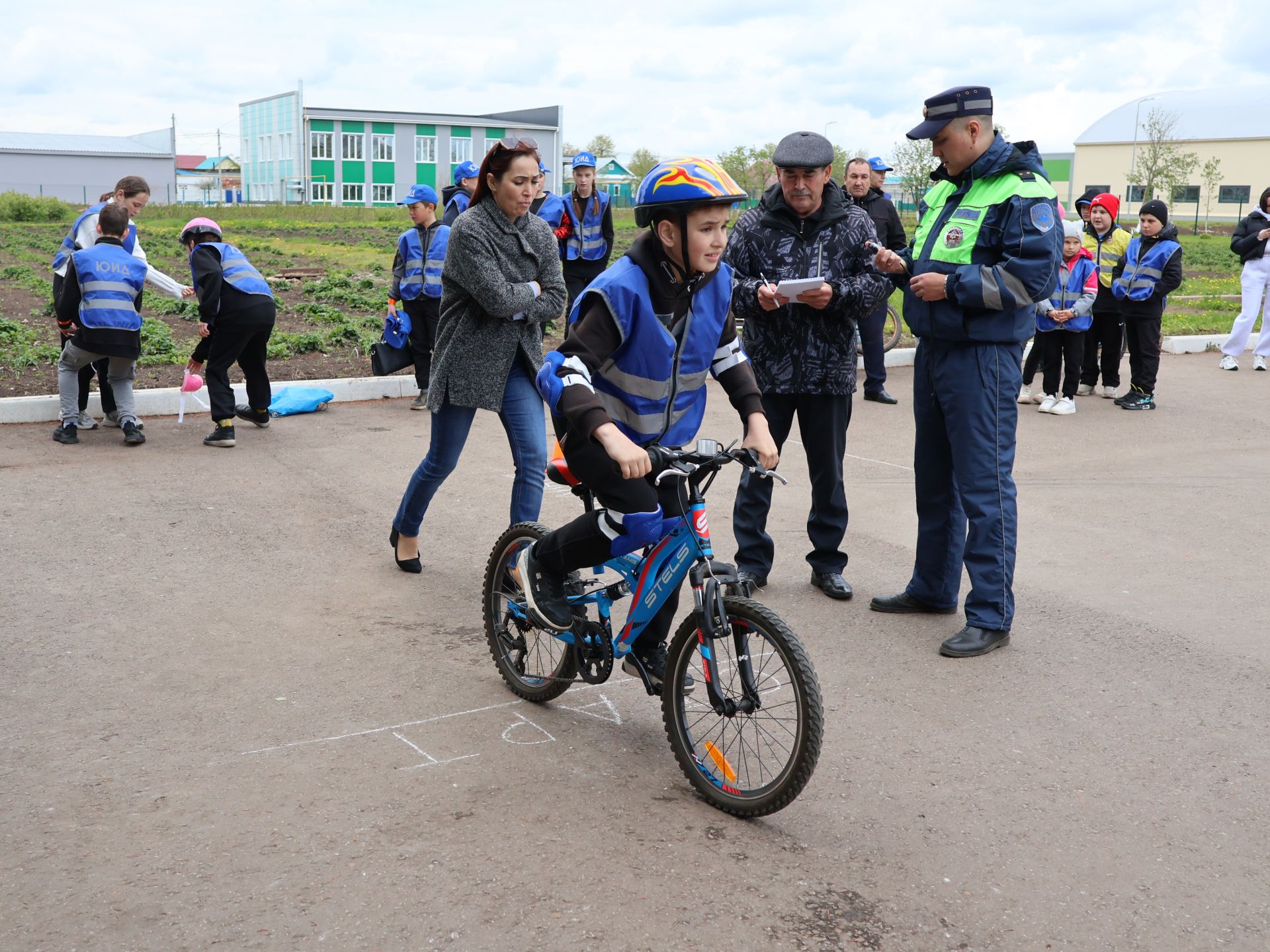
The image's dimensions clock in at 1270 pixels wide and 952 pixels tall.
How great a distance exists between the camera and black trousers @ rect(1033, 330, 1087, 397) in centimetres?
1145

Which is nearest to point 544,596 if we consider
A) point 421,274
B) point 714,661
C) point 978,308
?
point 714,661

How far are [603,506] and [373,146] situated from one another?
3468 inches

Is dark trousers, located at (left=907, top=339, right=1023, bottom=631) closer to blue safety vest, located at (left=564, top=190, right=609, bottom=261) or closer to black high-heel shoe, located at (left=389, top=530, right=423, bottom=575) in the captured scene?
black high-heel shoe, located at (left=389, top=530, right=423, bottom=575)

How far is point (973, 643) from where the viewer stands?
17.0ft

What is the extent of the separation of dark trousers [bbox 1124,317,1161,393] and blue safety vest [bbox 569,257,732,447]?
30.0 ft

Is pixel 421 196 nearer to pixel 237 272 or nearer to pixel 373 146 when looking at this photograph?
pixel 237 272

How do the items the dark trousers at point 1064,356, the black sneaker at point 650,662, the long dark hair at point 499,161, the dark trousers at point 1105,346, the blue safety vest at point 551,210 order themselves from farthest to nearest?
the dark trousers at point 1105,346 < the dark trousers at point 1064,356 < the blue safety vest at point 551,210 < the long dark hair at point 499,161 < the black sneaker at point 650,662

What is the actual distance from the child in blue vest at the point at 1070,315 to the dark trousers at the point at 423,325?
5718 mm

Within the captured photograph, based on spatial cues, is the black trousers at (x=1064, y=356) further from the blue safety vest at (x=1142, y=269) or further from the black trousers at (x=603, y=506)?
the black trousers at (x=603, y=506)

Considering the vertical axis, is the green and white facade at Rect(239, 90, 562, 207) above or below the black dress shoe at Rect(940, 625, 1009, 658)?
above

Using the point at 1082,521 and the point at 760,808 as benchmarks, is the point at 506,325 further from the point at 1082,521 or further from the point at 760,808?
the point at 1082,521

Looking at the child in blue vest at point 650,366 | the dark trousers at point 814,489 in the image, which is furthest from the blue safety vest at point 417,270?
the child in blue vest at point 650,366

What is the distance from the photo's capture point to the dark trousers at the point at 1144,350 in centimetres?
1183

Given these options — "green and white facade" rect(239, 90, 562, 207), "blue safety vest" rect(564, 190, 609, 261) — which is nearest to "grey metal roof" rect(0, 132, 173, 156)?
"green and white facade" rect(239, 90, 562, 207)
